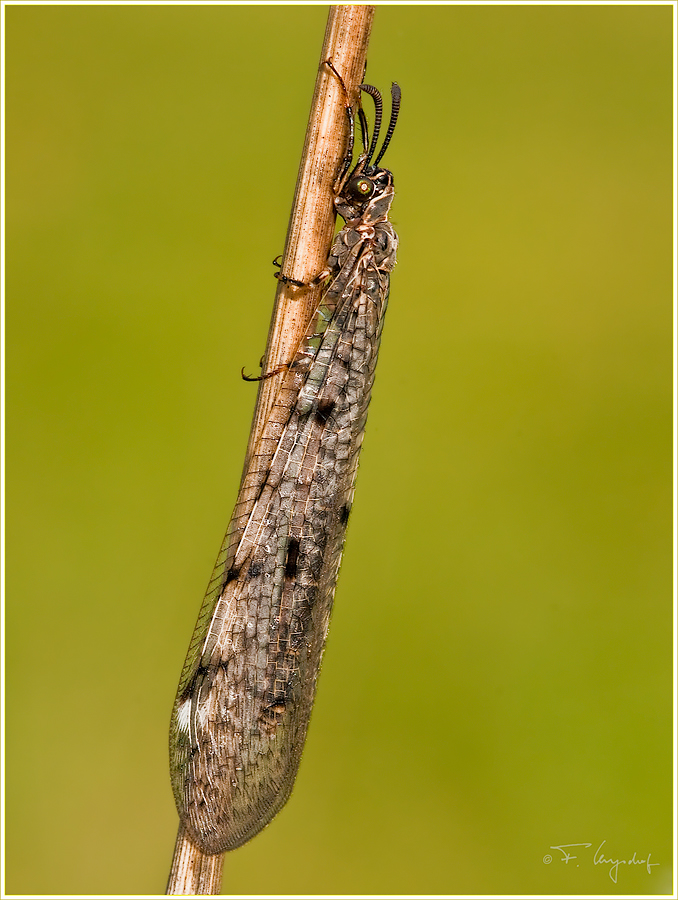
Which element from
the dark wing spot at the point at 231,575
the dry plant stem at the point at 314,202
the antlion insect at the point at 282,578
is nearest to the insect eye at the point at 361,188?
the antlion insect at the point at 282,578

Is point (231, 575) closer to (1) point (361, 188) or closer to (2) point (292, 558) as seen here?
(2) point (292, 558)

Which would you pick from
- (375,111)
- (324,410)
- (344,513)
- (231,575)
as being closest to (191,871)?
(231,575)

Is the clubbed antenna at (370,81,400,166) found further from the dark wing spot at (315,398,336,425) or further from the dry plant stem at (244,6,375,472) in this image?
Answer: the dark wing spot at (315,398,336,425)

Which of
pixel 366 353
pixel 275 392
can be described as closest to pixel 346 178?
pixel 366 353

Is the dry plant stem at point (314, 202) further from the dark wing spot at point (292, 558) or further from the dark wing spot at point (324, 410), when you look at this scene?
the dark wing spot at point (292, 558)

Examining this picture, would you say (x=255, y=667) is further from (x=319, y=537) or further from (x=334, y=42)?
(x=334, y=42)

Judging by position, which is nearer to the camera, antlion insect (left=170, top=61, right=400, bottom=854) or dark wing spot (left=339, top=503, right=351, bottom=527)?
antlion insect (left=170, top=61, right=400, bottom=854)

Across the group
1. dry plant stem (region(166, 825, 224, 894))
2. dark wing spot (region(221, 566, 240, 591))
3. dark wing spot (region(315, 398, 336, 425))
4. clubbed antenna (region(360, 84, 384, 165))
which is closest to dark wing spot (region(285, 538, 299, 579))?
dark wing spot (region(221, 566, 240, 591))
